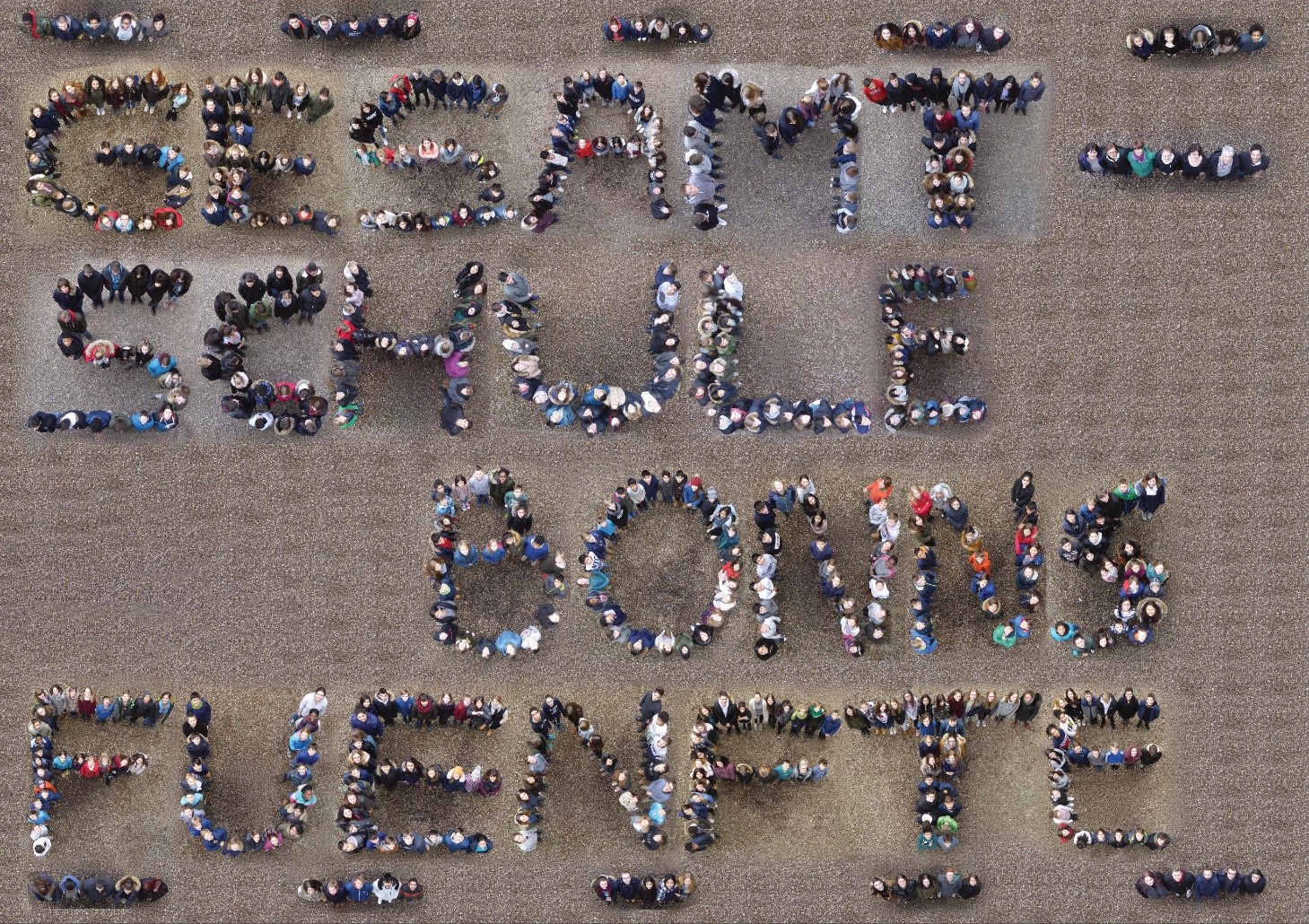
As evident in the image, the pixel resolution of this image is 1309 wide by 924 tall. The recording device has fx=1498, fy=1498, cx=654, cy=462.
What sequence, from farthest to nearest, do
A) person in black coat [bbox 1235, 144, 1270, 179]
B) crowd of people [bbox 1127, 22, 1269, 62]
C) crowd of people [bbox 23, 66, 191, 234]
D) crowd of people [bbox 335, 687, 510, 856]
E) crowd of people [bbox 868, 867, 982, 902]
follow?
crowd of people [bbox 23, 66, 191, 234]
crowd of people [bbox 1127, 22, 1269, 62]
person in black coat [bbox 1235, 144, 1270, 179]
crowd of people [bbox 335, 687, 510, 856]
crowd of people [bbox 868, 867, 982, 902]

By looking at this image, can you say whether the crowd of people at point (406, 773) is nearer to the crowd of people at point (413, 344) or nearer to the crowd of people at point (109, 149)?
the crowd of people at point (413, 344)

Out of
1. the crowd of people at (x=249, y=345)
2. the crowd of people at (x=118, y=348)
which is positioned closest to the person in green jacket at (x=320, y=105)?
the crowd of people at (x=249, y=345)

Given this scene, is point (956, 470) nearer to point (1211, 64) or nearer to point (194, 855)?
point (1211, 64)

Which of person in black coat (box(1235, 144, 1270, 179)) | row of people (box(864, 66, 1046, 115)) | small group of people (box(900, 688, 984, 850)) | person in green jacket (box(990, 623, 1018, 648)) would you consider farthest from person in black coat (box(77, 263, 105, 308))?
person in black coat (box(1235, 144, 1270, 179))

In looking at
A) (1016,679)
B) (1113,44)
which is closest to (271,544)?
(1016,679)

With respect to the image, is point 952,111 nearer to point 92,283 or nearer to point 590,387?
point 590,387

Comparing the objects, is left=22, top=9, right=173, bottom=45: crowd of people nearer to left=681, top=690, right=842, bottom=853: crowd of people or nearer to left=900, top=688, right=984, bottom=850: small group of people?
left=681, top=690, right=842, bottom=853: crowd of people
